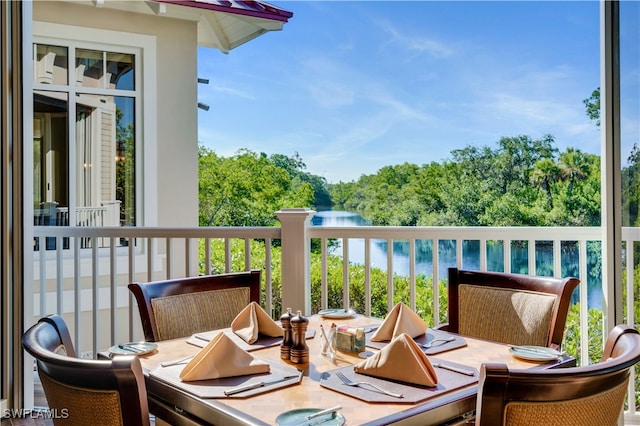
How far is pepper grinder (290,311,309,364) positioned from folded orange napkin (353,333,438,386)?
18 cm

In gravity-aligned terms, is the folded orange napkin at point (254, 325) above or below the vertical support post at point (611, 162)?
below

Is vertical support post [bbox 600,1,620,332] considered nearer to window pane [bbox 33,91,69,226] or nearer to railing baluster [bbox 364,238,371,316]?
railing baluster [bbox 364,238,371,316]

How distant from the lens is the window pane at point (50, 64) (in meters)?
4.67

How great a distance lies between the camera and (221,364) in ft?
4.51

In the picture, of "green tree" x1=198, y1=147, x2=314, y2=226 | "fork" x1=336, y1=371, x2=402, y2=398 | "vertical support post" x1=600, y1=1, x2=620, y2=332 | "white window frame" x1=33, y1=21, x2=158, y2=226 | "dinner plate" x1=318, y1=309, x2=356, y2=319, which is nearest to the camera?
"fork" x1=336, y1=371, x2=402, y2=398

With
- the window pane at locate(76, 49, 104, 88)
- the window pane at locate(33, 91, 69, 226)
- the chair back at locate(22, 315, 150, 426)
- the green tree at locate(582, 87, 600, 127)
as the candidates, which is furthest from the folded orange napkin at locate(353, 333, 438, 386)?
the green tree at locate(582, 87, 600, 127)

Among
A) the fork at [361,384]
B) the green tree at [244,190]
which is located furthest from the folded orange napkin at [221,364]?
the green tree at [244,190]

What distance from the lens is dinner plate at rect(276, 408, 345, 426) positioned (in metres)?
1.07

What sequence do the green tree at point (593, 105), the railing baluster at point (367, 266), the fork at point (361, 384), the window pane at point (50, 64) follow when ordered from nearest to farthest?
the fork at point (361, 384), the railing baluster at point (367, 266), the window pane at point (50, 64), the green tree at point (593, 105)

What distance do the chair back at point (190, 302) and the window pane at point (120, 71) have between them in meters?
3.52

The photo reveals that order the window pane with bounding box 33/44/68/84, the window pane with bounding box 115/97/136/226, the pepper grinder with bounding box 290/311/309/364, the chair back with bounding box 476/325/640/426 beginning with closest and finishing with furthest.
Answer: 1. the chair back with bounding box 476/325/640/426
2. the pepper grinder with bounding box 290/311/309/364
3. the window pane with bounding box 33/44/68/84
4. the window pane with bounding box 115/97/136/226

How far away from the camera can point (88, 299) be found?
4.77 meters

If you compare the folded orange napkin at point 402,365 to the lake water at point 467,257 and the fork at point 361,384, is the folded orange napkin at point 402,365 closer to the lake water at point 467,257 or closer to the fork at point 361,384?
the fork at point 361,384

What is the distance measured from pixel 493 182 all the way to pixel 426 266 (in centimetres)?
325
